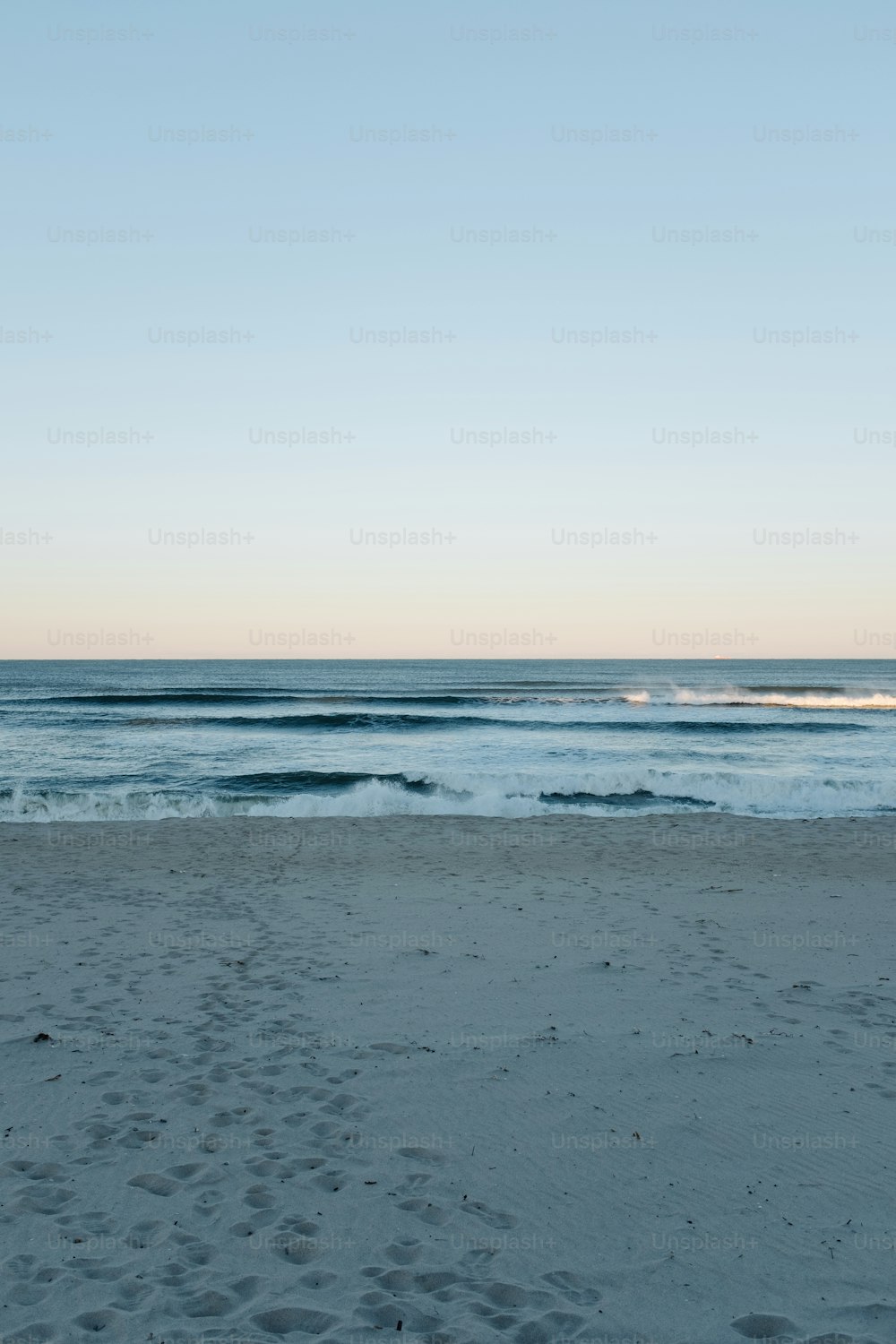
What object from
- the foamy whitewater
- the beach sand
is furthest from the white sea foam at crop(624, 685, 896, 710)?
the beach sand

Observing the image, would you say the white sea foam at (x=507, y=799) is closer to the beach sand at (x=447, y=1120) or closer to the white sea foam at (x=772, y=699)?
the beach sand at (x=447, y=1120)

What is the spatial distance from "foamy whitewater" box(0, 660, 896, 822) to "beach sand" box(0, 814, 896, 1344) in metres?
9.63

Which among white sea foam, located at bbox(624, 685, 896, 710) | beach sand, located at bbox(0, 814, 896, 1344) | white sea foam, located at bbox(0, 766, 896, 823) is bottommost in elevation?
white sea foam, located at bbox(0, 766, 896, 823)

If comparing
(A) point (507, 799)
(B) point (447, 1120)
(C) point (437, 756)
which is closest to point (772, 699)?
(C) point (437, 756)

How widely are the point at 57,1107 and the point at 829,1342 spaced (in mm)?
4296

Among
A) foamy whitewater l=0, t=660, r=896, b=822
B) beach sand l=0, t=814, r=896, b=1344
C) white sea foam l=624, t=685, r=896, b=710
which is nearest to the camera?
beach sand l=0, t=814, r=896, b=1344

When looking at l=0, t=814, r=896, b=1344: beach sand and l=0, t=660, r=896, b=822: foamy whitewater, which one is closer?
→ l=0, t=814, r=896, b=1344: beach sand

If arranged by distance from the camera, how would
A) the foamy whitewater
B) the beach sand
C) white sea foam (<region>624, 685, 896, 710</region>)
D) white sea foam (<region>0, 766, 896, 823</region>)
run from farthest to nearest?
white sea foam (<region>624, 685, 896, 710</region>)
the foamy whitewater
white sea foam (<region>0, 766, 896, 823</region>)
the beach sand

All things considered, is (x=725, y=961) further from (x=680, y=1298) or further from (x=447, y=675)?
(x=447, y=675)

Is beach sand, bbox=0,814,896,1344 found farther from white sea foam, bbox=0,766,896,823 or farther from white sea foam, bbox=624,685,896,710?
white sea foam, bbox=624,685,896,710

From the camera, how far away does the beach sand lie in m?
3.61

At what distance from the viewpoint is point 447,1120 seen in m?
5.08

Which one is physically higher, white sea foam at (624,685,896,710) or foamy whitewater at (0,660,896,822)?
white sea foam at (624,685,896,710)

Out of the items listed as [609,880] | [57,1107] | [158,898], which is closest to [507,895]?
[609,880]
